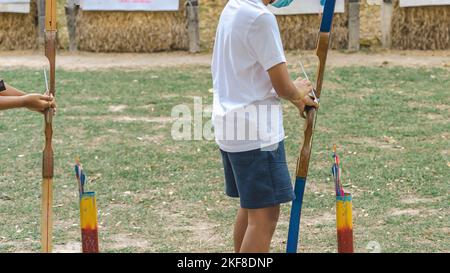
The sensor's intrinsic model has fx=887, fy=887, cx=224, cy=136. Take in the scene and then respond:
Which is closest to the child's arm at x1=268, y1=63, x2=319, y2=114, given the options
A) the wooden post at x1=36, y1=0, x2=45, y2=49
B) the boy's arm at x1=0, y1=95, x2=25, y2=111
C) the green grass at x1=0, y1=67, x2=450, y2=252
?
the boy's arm at x1=0, y1=95, x2=25, y2=111

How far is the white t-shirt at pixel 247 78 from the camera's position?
4.10m

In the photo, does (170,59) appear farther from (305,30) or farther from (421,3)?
(421,3)

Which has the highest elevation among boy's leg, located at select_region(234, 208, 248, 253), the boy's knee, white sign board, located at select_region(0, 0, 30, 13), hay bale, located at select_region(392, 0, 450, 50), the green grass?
white sign board, located at select_region(0, 0, 30, 13)

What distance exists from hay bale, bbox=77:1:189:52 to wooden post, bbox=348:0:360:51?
246 cm

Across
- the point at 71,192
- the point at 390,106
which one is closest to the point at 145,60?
the point at 390,106

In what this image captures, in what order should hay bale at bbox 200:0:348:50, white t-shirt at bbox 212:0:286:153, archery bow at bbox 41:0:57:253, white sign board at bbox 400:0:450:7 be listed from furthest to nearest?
hay bale at bbox 200:0:348:50, white sign board at bbox 400:0:450:7, archery bow at bbox 41:0:57:253, white t-shirt at bbox 212:0:286:153

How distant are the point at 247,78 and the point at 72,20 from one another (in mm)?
9617

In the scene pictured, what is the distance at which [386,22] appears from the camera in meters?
13.1

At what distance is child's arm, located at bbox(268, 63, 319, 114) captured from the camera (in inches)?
163

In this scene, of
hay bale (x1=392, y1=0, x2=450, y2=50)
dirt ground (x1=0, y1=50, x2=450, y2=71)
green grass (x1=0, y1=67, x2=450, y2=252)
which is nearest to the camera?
green grass (x1=0, y1=67, x2=450, y2=252)

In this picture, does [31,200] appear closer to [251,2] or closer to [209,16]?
[251,2]

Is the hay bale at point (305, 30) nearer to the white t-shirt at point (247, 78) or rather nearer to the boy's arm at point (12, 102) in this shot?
the white t-shirt at point (247, 78)

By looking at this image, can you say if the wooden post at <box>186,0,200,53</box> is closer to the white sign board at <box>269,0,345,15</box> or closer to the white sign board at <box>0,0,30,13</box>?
the white sign board at <box>269,0,345,15</box>

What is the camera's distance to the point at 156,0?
1325 centimetres
